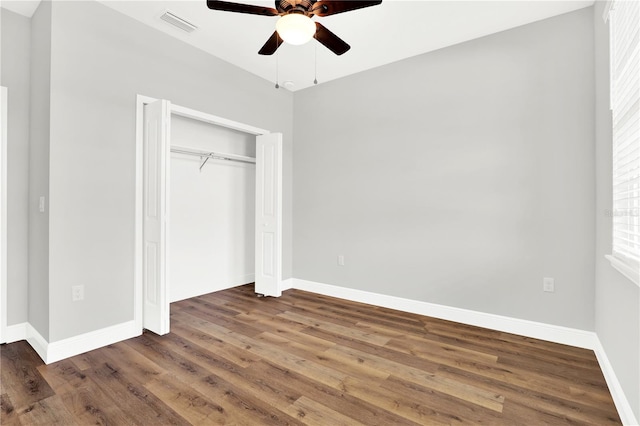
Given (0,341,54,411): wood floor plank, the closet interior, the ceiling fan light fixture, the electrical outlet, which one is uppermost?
the ceiling fan light fixture

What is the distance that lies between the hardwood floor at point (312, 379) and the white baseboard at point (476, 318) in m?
0.11

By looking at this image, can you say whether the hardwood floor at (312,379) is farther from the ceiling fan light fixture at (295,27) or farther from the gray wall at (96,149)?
the ceiling fan light fixture at (295,27)

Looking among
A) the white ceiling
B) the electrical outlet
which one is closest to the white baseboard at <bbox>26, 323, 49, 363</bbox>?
the electrical outlet

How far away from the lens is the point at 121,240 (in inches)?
109

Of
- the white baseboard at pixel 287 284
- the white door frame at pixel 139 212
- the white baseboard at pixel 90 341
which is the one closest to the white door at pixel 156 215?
the white door frame at pixel 139 212

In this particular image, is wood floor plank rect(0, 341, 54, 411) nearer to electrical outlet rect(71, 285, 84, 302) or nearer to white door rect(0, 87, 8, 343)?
white door rect(0, 87, 8, 343)

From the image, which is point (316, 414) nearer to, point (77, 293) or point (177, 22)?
point (77, 293)

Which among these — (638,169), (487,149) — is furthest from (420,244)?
(638,169)

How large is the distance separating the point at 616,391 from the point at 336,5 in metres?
2.86

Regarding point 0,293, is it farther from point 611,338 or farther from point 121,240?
A: point 611,338

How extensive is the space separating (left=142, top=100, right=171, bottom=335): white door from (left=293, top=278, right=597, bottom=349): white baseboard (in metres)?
2.10

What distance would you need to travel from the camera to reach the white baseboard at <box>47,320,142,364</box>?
2.38 m

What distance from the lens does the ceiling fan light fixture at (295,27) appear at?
1880 mm

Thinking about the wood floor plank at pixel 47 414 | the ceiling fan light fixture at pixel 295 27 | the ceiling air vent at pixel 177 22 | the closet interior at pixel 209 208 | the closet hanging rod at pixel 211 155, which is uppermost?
the ceiling air vent at pixel 177 22
